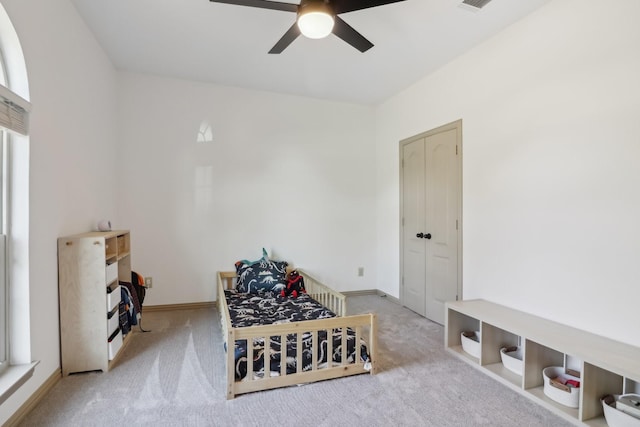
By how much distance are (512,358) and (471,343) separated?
1.05ft

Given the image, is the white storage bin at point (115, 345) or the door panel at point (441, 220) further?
the door panel at point (441, 220)

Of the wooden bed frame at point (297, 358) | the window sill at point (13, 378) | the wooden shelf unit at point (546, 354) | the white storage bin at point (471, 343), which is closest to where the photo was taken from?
the window sill at point (13, 378)

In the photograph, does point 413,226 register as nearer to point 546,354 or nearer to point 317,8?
point 546,354

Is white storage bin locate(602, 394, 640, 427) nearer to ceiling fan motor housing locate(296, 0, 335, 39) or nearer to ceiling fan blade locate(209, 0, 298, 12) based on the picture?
ceiling fan motor housing locate(296, 0, 335, 39)

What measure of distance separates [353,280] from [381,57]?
9.13ft

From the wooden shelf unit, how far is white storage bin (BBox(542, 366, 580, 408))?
0.03 m

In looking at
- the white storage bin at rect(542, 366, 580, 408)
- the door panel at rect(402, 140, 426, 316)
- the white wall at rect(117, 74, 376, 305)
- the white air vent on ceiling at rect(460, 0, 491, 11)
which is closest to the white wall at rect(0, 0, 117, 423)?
the white wall at rect(117, 74, 376, 305)

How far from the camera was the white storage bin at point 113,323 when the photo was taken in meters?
2.47

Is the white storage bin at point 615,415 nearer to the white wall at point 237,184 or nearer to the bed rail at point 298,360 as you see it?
the bed rail at point 298,360

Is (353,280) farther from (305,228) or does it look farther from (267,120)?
(267,120)

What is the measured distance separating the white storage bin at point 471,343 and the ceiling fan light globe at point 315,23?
248cm

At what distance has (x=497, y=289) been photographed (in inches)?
114

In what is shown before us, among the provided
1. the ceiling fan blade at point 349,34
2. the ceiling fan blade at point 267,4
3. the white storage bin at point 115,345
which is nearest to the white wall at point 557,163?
the ceiling fan blade at point 349,34

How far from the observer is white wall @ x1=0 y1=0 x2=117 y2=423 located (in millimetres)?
2002
